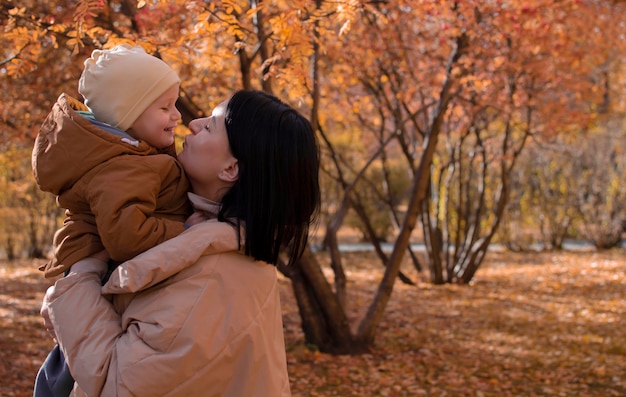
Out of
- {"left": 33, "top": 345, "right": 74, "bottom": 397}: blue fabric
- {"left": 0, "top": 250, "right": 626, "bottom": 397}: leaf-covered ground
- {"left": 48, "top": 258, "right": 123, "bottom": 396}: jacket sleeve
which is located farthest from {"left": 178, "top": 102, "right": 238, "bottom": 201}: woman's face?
{"left": 0, "top": 250, "right": 626, "bottom": 397}: leaf-covered ground

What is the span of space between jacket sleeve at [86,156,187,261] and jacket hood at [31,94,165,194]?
3 cm

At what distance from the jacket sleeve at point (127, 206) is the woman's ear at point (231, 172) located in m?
0.13

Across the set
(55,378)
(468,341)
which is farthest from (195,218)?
(468,341)

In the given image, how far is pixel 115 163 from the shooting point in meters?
1.34

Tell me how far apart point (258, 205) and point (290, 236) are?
0.11 m

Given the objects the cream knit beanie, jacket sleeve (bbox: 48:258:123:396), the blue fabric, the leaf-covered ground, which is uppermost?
the cream knit beanie

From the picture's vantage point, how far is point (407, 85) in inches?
325

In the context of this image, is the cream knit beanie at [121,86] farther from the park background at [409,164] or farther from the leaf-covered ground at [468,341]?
the leaf-covered ground at [468,341]

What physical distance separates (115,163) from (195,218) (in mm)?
216

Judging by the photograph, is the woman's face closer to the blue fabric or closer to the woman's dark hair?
the woman's dark hair

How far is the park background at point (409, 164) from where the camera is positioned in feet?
14.0

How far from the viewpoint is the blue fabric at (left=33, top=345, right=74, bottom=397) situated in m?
1.40

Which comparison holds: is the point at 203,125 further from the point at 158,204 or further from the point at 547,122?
the point at 547,122

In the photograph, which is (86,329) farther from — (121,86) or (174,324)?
(121,86)
